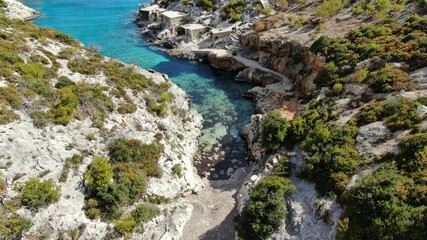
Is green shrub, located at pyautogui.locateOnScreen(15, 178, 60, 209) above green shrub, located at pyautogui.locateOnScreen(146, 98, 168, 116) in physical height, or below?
above

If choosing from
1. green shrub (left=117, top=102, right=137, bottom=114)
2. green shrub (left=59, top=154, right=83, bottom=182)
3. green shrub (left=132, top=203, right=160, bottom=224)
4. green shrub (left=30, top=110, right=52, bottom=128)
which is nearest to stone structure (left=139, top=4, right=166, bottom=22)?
green shrub (left=117, top=102, right=137, bottom=114)

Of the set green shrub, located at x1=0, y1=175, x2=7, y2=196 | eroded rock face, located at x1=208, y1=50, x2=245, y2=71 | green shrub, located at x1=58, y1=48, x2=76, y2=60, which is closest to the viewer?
green shrub, located at x1=0, y1=175, x2=7, y2=196

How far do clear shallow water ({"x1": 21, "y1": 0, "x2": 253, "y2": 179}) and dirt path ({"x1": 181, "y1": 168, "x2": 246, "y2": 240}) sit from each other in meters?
2.50

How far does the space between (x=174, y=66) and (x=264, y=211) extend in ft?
158

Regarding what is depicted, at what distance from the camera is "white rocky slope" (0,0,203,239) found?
79.2 feet

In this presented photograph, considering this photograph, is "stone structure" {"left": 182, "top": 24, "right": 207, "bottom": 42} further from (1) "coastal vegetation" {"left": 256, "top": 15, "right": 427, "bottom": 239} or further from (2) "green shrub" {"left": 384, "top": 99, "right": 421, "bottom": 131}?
(2) "green shrub" {"left": 384, "top": 99, "right": 421, "bottom": 131}

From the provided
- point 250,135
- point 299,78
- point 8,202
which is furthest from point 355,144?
point 8,202

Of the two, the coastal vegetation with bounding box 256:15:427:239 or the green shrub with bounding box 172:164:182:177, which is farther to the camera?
the green shrub with bounding box 172:164:182:177

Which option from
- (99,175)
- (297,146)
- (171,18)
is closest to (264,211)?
(297,146)

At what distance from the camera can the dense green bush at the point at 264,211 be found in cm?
2522

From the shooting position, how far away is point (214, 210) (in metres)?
31.9

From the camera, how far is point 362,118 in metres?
30.9

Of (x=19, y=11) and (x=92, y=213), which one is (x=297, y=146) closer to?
(x=92, y=213)

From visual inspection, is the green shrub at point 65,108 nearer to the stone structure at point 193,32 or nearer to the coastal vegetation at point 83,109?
the coastal vegetation at point 83,109
